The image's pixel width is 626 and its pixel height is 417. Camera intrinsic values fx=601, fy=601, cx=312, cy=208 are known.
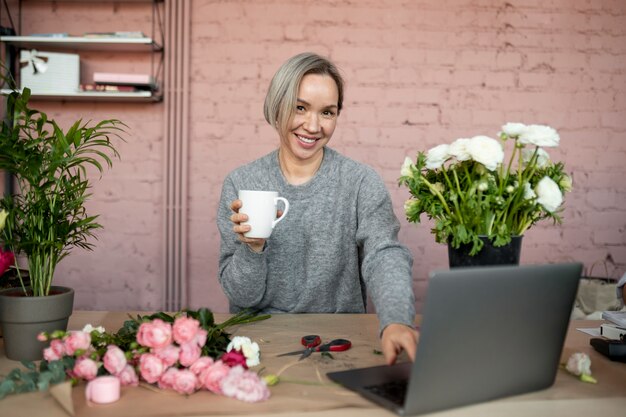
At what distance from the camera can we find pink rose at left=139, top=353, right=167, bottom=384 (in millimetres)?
872

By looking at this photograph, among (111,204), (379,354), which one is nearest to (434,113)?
(111,204)

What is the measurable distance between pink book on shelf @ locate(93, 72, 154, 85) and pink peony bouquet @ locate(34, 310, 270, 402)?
1.53 metres

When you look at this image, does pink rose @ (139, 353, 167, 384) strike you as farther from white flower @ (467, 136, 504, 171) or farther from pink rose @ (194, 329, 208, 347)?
white flower @ (467, 136, 504, 171)

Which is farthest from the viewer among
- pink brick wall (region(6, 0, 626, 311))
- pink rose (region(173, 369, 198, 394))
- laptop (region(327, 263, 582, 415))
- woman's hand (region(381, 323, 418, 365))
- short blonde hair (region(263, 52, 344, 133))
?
pink brick wall (region(6, 0, 626, 311))

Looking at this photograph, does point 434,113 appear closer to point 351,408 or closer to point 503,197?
point 503,197

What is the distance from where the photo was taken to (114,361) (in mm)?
873

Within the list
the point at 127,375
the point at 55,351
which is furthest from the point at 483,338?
the point at 55,351

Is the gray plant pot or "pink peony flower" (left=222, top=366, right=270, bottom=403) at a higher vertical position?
the gray plant pot

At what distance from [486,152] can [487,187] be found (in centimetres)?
7

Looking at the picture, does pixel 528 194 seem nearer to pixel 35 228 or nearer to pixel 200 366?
pixel 200 366

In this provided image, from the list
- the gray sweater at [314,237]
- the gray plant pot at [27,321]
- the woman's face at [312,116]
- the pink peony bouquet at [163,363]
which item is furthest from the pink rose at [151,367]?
the woman's face at [312,116]

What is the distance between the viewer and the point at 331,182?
1672 mm

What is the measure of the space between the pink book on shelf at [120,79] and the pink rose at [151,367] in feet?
5.26

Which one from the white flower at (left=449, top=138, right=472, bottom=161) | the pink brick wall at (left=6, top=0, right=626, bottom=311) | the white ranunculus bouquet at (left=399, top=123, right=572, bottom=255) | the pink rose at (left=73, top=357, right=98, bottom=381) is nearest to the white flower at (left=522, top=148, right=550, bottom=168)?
the white ranunculus bouquet at (left=399, top=123, right=572, bottom=255)
